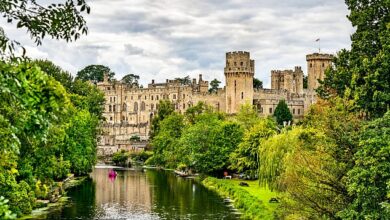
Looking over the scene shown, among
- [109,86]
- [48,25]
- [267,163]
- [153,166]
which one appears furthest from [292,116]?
[48,25]

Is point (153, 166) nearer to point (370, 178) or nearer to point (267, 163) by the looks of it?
point (267, 163)

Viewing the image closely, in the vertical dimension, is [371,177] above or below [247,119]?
below

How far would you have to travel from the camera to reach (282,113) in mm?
89375

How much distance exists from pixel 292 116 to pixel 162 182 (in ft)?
153

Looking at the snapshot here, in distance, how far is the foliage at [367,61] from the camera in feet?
68.7

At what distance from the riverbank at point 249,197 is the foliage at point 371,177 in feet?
27.0

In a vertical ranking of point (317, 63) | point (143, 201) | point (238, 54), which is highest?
point (238, 54)

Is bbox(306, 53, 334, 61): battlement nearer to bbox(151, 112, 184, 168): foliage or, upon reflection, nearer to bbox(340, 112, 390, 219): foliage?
bbox(151, 112, 184, 168): foliage

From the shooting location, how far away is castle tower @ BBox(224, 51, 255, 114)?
295 feet

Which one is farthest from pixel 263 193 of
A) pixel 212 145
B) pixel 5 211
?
pixel 5 211

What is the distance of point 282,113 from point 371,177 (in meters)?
72.3

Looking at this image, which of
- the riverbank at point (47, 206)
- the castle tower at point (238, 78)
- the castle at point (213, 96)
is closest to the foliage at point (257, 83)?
the castle at point (213, 96)

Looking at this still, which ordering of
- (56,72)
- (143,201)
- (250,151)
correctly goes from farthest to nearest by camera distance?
(56,72)
(250,151)
(143,201)

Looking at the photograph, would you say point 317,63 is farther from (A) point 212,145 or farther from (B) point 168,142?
→ (A) point 212,145
